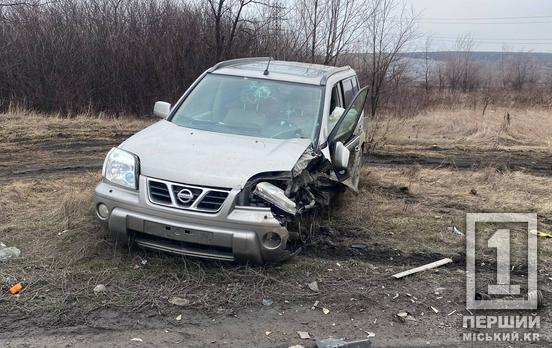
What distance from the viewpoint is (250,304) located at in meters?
3.85

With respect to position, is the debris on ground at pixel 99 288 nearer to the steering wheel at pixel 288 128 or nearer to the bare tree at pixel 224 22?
the steering wheel at pixel 288 128

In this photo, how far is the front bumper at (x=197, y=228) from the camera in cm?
391

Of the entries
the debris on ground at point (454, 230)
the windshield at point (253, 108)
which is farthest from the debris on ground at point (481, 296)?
the windshield at point (253, 108)

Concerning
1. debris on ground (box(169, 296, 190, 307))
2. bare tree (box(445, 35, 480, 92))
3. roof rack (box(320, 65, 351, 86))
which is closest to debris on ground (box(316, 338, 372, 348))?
debris on ground (box(169, 296, 190, 307))

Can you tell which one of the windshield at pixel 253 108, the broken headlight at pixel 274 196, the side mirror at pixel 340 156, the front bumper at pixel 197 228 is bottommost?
the front bumper at pixel 197 228

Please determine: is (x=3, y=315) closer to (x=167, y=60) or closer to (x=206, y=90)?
(x=206, y=90)

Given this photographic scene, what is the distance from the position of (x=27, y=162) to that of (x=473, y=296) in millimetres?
7149

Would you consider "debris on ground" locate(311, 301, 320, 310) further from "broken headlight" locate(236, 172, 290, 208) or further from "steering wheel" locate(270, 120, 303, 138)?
"steering wheel" locate(270, 120, 303, 138)

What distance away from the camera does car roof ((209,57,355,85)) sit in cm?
562

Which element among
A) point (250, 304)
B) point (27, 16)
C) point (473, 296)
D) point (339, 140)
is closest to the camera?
point (250, 304)

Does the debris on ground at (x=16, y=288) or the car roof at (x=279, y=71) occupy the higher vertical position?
the car roof at (x=279, y=71)

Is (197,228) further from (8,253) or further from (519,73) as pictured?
(519,73)

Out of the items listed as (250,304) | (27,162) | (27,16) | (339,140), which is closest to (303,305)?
(250,304)

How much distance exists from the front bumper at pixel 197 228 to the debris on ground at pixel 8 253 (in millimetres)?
962
